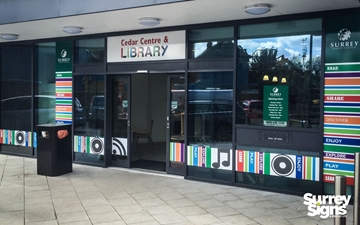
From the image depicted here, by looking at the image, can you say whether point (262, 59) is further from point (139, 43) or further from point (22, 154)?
point (22, 154)

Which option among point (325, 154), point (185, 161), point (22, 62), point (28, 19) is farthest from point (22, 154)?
point (325, 154)

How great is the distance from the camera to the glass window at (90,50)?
7.94m

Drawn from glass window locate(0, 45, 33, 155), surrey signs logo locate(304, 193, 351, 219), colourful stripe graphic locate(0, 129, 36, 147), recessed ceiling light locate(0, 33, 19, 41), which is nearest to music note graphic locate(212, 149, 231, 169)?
surrey signs logo locate(304, 193, 351, 219)

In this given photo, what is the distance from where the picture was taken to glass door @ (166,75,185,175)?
7066mm

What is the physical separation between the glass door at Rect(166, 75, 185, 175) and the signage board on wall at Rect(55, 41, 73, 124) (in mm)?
2690

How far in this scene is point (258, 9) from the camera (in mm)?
5441

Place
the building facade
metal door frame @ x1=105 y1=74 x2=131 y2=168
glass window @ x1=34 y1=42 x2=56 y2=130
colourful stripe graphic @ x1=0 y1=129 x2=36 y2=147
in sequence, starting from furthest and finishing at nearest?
colourful stripe graphic @ x1=0 y1=129 x2=36 y2=147
glass window @ x1=34 y1=42 x2=56 y2=130
metal door frame @ x1=105 y1=74 x2=131 y2=168
the building facade

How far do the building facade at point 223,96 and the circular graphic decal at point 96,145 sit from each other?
0.02 metres

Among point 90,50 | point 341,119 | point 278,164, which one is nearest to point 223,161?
point 278,164

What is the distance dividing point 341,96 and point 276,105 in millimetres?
1013

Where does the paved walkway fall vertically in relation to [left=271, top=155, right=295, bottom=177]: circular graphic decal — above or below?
below

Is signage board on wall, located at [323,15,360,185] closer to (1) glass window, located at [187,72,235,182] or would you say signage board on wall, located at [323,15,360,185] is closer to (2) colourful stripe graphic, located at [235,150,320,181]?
(2) colourful stripe graphic, located at [235,150,320,181]

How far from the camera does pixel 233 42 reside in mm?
6438

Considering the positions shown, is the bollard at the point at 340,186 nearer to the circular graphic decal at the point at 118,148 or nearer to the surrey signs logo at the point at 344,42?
the surrey signs logo at the point at 344,42
